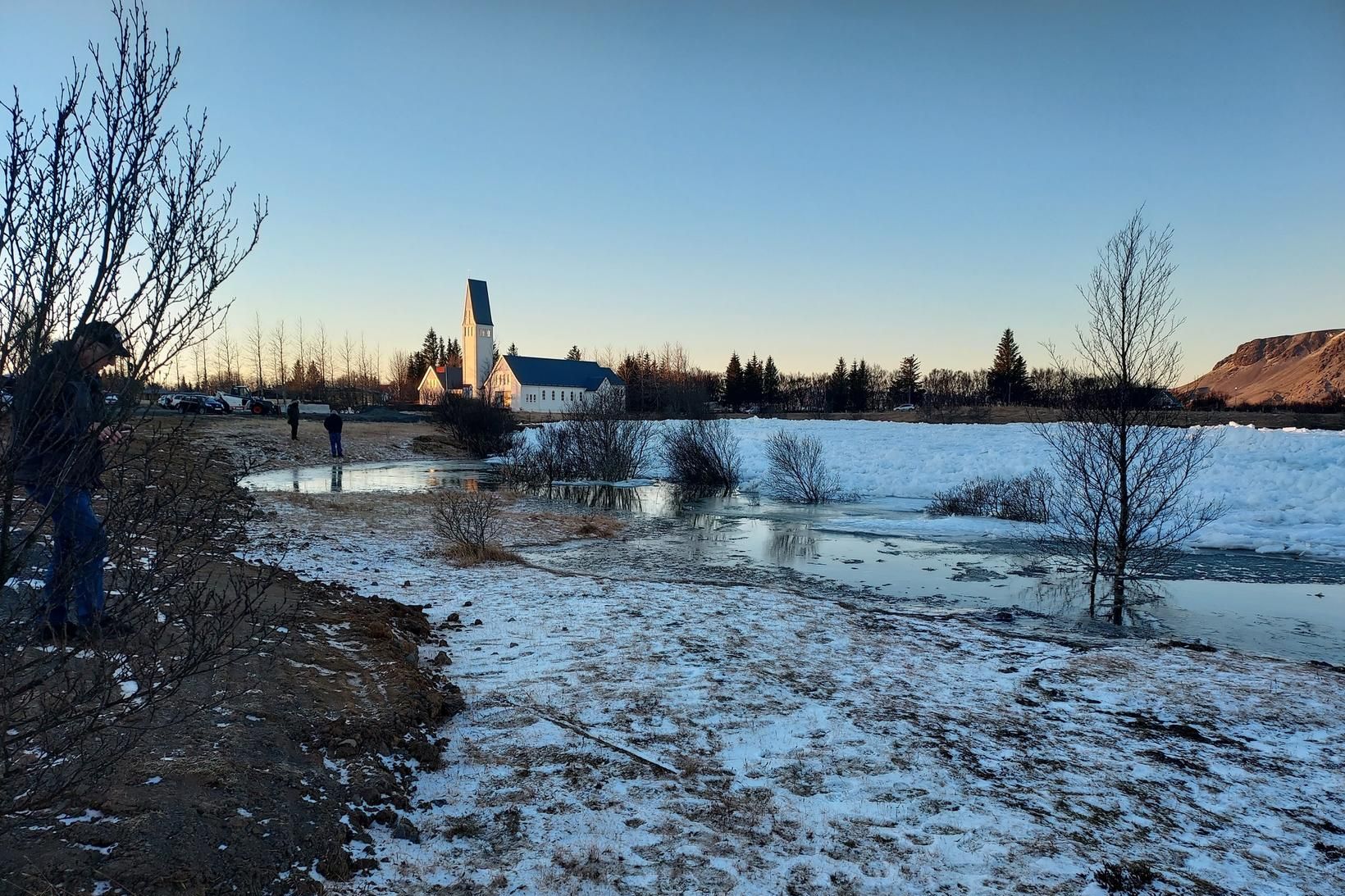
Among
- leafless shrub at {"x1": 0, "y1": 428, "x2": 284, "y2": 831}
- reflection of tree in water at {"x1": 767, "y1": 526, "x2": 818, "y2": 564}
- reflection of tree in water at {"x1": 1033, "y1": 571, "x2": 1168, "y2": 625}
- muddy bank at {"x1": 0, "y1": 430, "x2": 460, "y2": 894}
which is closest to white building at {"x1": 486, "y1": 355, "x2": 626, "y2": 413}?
reflection of tree in water at {"x1": 767, "y1": 526, "x2": 818, "y2": 564}

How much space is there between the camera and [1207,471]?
20.0m

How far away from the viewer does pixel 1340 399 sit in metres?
47.4

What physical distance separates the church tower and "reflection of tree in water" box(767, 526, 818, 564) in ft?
259

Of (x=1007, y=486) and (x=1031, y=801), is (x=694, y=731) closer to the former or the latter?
(x=1031, y=801)

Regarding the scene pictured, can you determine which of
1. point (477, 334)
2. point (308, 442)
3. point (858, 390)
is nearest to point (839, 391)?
point (858, 390)

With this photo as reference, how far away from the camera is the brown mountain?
61.0 m

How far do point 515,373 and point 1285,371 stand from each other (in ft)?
335

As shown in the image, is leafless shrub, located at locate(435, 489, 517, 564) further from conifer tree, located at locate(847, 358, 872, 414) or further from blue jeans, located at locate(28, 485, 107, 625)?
conifer tree, located at locate(847, 358, 872, 414)

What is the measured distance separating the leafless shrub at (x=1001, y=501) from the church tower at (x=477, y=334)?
77.6 meters

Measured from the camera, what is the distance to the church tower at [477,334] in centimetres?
9075

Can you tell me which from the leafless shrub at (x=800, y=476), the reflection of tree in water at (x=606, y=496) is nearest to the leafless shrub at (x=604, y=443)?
the reflection of tree in water at (x=606, y=496)

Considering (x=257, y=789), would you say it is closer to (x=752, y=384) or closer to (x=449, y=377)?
(x=752, y=384)

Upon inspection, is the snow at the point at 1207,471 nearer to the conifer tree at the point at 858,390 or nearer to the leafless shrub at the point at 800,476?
the leafless shrub at the point at 800,476

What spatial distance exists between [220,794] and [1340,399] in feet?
209
